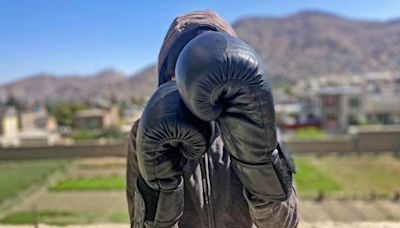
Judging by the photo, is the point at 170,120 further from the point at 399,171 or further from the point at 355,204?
the point at 399,171

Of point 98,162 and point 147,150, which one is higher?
point 147,150

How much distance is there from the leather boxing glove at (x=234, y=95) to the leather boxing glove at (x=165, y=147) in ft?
0.19

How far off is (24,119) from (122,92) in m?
68.6

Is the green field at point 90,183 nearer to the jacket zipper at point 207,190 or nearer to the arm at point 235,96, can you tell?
the jacket zipper at point 207,190

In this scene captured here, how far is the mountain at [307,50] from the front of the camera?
97.8m

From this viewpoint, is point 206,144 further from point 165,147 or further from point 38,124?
point 38,124

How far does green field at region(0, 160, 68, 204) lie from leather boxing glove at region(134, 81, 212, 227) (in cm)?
1455

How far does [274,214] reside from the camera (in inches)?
45.8

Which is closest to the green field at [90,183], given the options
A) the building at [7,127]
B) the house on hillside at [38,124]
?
the house on hillside at [38,124]

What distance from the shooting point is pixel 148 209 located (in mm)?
1164

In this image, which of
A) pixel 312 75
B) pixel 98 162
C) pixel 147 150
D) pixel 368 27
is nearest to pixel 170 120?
pixel 147 150

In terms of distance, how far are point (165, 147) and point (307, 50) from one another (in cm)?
11007

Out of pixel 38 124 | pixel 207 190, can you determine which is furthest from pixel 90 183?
pixel 38 124

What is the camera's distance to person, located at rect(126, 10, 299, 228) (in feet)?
3.11
